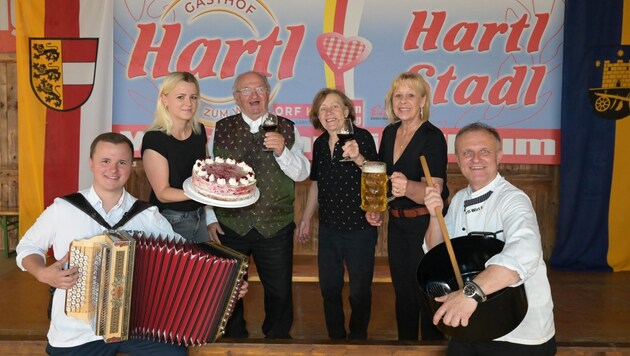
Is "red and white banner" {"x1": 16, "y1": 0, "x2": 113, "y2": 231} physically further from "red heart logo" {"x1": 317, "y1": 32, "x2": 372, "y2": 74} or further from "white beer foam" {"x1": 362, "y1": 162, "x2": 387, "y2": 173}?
"white beer foam" {"x1": 362, "y1": 162, "x2": 387, "y2": 173}

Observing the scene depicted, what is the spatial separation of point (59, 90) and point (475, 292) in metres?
5.06

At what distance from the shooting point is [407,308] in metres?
3.33

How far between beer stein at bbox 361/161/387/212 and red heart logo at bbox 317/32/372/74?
300cm

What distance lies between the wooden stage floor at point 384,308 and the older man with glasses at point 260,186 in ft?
1.80

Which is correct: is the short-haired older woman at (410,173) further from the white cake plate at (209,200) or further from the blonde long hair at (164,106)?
the blonde long hair at (164,106)

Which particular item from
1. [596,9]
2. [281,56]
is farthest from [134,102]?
[596,9]

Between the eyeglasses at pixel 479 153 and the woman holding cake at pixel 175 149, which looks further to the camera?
the woman holding cake at pixel 175 149

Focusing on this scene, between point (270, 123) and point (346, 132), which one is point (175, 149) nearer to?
point (270, 123)

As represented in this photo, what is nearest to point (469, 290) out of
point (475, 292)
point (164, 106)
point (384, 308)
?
point (475, 292)

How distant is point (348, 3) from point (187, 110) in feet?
10.2

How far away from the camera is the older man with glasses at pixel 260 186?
10.6 ft

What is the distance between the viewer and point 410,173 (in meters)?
3.19

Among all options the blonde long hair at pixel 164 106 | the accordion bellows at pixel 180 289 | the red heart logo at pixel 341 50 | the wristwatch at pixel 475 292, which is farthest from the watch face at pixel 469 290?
the red heart logo at pixel 341 50

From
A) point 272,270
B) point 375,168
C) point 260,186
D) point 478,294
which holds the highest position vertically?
point 375,168
